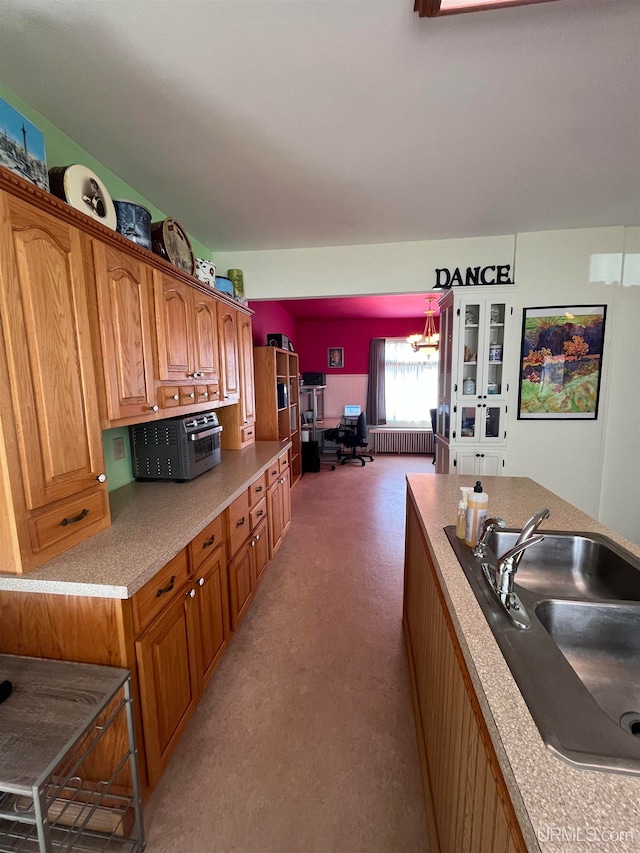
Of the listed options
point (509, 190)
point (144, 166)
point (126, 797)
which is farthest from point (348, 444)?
point (126, 797)

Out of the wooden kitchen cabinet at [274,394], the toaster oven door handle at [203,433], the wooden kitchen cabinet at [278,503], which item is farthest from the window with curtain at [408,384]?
the toaster oven door handle at [203,433]

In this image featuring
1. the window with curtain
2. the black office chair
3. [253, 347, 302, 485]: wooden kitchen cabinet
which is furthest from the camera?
the window with curtain

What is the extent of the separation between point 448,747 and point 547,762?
1.79 feet

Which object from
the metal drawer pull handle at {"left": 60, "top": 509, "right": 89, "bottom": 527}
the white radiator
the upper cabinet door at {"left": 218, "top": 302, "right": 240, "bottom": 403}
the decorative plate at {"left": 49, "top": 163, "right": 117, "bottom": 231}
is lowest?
the white radiator

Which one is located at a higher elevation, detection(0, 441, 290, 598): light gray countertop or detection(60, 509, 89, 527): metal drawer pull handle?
detection(60, 509, 89, 527): metal drawer pull handle

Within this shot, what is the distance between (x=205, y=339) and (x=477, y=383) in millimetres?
2366

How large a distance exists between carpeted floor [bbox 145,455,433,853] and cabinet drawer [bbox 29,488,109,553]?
3.33 feet

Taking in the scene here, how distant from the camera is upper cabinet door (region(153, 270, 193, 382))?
1.78 metres

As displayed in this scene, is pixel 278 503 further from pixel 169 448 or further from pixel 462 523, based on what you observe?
pixel 462 523

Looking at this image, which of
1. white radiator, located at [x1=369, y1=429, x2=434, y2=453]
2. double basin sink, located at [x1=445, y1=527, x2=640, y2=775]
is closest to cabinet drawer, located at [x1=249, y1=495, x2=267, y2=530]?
double basin sink, located at [x1=445, y1=527, x2=640, y2=775]

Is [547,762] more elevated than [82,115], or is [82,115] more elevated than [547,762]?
[82,115]

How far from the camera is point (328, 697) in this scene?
168 centimetres

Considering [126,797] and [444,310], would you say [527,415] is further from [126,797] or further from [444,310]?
[126,797]

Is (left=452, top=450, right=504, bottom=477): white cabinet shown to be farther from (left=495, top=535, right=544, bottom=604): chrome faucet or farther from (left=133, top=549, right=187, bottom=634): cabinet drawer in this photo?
(left=133, top=549, right=187, bottom=634): cabinet drawer
